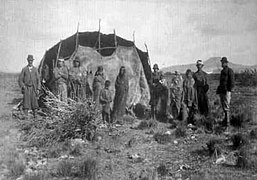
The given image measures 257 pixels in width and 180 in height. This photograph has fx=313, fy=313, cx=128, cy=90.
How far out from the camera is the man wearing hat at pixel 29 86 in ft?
18.9

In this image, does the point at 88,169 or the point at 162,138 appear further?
the point at 162,138

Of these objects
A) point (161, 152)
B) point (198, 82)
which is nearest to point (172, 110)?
point (198, 82)

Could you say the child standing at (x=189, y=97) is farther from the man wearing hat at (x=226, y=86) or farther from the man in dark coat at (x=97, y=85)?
A: the man in dark coat at (x=97, y=85)

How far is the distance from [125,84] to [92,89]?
0.74 metres

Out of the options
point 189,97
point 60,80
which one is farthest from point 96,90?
point 189,97

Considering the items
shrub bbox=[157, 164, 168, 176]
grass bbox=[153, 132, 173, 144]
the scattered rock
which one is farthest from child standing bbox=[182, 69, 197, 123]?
shrub bbox=[157, 164, 168, 176]

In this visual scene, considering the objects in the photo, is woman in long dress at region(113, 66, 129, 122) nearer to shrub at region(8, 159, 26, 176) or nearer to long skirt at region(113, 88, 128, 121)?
long skirt at region(113, 88, 128, 121)

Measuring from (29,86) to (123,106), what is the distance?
6.52 ft

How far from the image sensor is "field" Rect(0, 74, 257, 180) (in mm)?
3689

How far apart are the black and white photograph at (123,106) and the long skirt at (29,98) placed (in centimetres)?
2

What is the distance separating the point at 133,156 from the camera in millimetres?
4215

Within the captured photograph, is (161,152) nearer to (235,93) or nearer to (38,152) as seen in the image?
(38,152)

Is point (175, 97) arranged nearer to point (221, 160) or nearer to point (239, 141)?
point (239, 141)

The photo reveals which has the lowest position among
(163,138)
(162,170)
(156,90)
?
(162,170)
